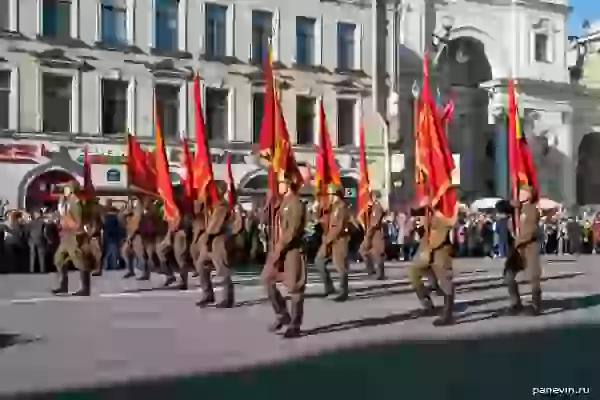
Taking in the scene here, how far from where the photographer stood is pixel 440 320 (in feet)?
38.0

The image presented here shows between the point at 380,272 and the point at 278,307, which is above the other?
the point at 278,307

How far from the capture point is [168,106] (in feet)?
99.9

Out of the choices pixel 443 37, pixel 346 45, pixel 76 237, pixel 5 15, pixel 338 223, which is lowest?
pixel 76 237

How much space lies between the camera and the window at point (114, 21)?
95.7 ft

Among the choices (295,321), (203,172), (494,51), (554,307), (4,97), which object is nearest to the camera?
(295,321)

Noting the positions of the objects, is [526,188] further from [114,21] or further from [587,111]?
[587,111]

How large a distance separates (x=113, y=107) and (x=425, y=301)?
19.2 m

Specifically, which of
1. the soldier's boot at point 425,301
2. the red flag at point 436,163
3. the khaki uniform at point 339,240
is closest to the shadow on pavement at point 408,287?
the khaki uniform at point 339,240

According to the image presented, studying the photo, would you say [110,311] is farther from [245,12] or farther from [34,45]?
[245,12]

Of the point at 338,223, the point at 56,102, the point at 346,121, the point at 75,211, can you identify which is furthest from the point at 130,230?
the point at 346,121

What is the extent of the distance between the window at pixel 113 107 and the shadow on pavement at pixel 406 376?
20.8m

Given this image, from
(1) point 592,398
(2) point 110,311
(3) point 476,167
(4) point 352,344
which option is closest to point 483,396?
(1) point 592,398

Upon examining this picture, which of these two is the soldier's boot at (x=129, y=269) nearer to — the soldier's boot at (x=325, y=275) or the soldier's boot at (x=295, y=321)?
the soldier's boot at (x=325, y=275)

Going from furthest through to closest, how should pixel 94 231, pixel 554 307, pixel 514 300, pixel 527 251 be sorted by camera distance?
pixel 94 231
pixel 554 307
pixel 514 300
pixel 527 251
